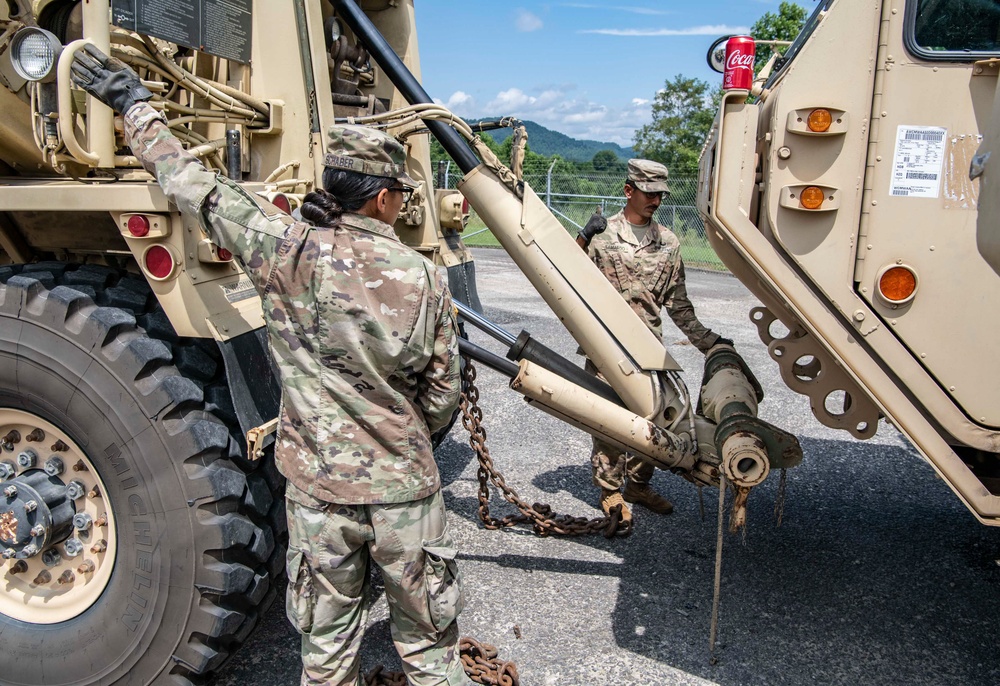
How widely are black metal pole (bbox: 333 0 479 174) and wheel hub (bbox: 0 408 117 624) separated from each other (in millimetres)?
1826

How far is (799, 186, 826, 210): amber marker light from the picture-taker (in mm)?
2504

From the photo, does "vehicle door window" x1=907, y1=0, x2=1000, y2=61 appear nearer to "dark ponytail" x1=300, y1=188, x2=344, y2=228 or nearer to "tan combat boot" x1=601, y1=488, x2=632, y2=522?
"dark ponytail" x1=300, y1=188, x2=344, y2=228

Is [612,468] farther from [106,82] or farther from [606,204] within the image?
[606,204]

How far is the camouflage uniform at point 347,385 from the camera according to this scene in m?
2.16

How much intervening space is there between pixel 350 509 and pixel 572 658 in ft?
4.21

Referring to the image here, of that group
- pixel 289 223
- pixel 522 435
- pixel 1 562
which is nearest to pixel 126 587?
pixel 1 562

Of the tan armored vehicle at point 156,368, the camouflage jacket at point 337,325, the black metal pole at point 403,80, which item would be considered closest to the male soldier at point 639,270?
the tan armored vehicle at point 156,368

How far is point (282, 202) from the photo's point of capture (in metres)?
2.90

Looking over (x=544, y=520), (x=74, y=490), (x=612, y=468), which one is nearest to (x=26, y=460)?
(x=74, y=490)

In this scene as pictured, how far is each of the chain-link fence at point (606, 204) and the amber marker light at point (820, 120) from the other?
43.8 feet

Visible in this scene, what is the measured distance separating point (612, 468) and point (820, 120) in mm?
2230

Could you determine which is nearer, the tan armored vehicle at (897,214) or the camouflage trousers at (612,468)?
the tan armored vehicle at (897,214)

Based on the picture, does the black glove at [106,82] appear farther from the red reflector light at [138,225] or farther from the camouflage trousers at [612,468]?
the camouflage trousers at [612,468]

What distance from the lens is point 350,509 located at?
2.27 meters
